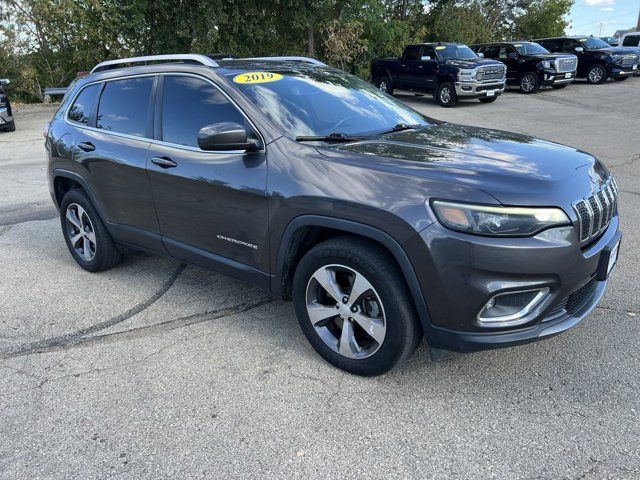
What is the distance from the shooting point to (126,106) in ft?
14.2

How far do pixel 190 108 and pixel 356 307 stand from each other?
1.87 m

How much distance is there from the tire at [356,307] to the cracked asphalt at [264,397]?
169 mm

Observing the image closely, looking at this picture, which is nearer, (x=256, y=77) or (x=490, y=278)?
(x=490, y=278)

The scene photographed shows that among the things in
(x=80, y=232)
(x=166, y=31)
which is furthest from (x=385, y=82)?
(x=80, y=232)

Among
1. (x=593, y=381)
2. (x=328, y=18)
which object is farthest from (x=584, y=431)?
(x=328, y=18)

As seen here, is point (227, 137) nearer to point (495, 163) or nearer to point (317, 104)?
point (317, 104)

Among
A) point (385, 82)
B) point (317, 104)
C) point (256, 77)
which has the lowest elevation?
point (385, 82)

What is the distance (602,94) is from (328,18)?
35.1 ft

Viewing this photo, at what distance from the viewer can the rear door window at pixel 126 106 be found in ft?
13.5

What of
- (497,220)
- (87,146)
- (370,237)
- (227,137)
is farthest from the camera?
(87,146)

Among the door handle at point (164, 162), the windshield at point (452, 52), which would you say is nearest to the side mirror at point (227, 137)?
the door handle at point (164, 162)

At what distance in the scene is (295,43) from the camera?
915 inches

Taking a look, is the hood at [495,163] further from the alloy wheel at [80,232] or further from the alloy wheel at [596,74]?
the alloy wheel at [596,74]

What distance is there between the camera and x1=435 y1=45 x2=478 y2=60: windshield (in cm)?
1788
